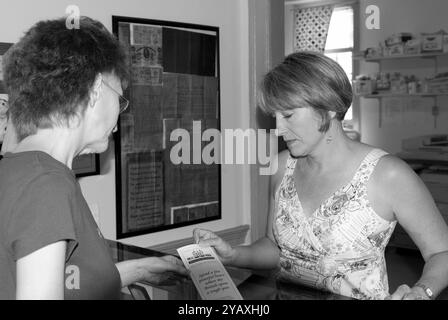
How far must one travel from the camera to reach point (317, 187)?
1.78 metres

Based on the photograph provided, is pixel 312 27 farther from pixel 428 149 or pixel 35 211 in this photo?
pixel 35 211

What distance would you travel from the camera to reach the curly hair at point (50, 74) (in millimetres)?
1055

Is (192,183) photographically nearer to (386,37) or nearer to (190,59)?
(190,59)

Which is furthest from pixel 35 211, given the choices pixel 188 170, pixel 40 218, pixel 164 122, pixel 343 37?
pixel 343 37

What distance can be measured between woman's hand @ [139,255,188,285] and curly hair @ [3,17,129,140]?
1.75ft

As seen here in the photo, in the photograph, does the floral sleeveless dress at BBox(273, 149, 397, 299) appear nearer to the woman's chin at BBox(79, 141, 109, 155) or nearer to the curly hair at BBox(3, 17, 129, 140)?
the woman's chin at BBox(79, 141, 109, 155)

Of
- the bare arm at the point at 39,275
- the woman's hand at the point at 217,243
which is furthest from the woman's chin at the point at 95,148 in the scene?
the woman's hand at the point at 217,243

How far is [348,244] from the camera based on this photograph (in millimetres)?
1664

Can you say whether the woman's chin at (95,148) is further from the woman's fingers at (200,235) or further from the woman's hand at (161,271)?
the woman's fingers at (200,235)

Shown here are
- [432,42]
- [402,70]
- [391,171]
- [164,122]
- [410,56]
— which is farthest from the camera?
[402,70]

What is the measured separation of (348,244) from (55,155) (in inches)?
37.6

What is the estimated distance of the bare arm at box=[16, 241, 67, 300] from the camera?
87cm
